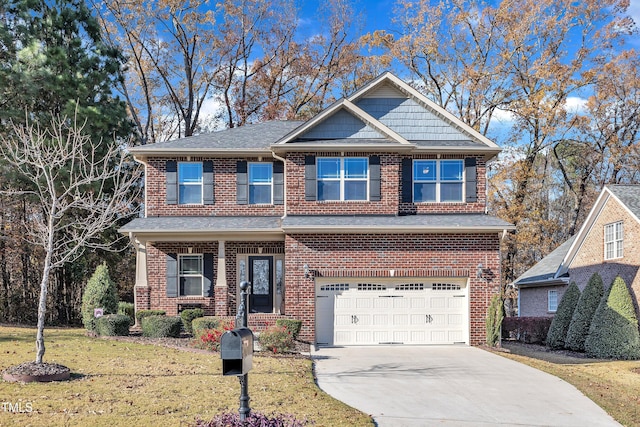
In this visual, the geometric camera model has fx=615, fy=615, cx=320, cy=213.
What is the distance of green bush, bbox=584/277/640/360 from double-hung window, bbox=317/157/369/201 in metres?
8.34

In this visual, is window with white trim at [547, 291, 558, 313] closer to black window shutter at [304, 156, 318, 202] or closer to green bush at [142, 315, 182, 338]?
black window shutter at [304, 156, 318, 202]

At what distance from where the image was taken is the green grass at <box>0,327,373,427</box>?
30.2 ft

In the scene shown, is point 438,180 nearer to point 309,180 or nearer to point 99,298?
point 309,180

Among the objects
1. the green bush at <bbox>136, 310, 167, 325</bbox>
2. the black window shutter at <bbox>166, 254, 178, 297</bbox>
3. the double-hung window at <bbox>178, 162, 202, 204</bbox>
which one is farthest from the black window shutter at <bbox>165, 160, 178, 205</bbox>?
the green bush at <bbox>136, 310, 167, 325</bbox>

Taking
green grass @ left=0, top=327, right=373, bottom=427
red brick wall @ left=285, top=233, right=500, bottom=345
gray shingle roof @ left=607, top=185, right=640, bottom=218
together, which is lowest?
green grass @ left=0, top=327, right=373, bottom=427

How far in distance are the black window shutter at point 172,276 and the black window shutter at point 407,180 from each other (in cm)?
803

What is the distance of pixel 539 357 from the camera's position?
18.6m

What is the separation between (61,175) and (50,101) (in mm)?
4498

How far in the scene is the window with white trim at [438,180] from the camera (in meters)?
20.5

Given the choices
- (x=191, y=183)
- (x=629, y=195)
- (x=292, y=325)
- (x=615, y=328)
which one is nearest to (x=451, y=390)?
(x=292, y=325)

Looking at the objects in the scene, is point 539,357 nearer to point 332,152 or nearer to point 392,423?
point 332,152

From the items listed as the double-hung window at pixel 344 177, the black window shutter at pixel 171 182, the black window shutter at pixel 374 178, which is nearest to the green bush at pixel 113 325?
the black window shutter at pixel 171 182

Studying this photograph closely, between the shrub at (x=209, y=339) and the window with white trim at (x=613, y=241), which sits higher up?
the window with white trim at (x=613, y=241)

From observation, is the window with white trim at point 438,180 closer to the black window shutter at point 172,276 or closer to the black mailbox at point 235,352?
the black window shutter at point 172,276
